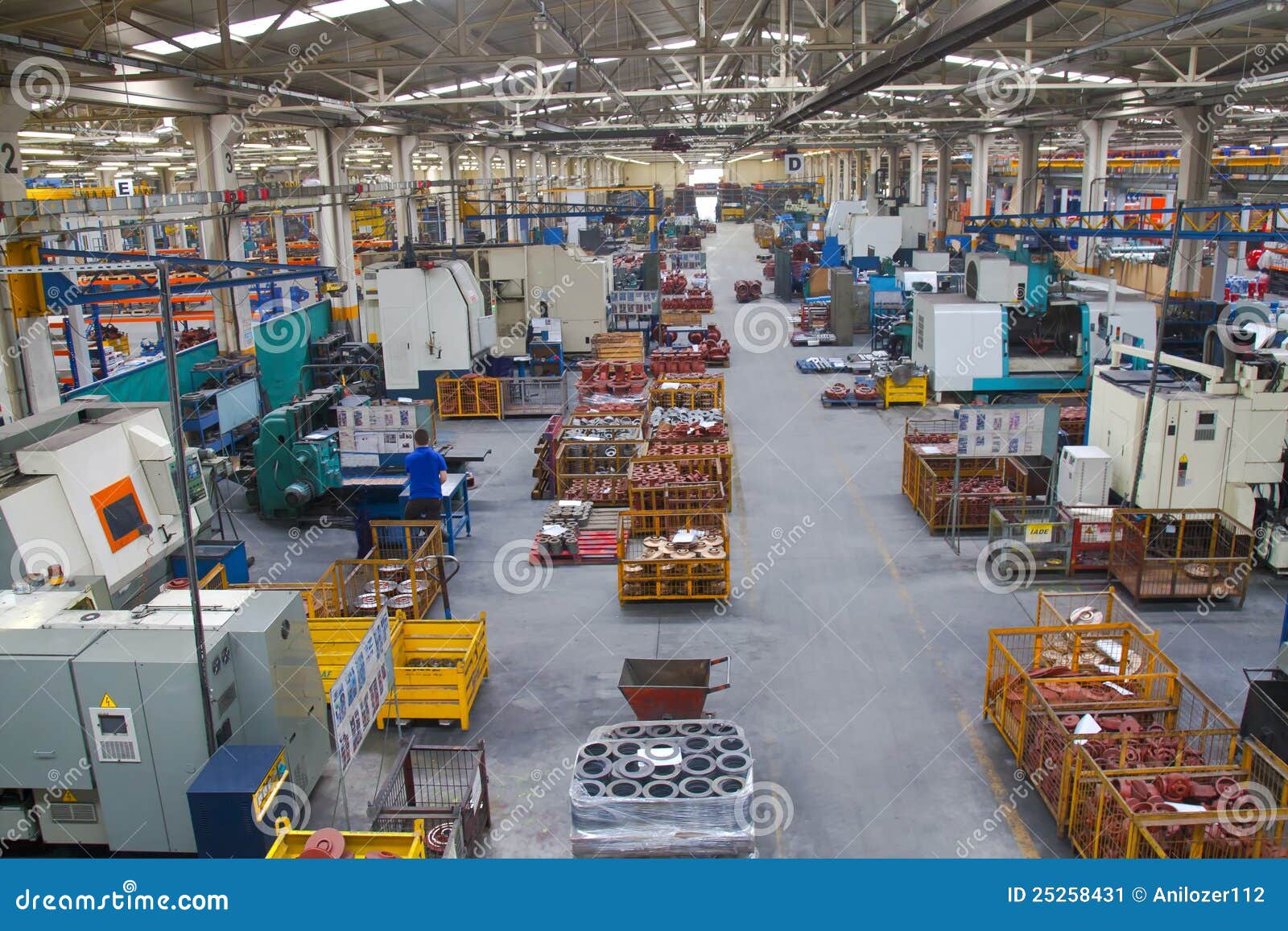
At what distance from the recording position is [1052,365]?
56.4 feet

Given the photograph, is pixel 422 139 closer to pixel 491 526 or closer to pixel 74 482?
pixel 491 526

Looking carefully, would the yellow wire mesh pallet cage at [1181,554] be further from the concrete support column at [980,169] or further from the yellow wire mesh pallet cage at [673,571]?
the concrete support column at [980,169]

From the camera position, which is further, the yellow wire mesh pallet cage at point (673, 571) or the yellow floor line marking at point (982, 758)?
the yellow wire mesh pallet cage at point (673, 571)

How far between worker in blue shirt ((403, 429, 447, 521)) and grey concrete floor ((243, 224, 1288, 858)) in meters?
0.91

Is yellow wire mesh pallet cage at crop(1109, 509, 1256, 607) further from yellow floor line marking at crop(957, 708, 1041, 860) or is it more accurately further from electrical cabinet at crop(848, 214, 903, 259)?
electrical cabinet at crop(848, 214, 903, 259)

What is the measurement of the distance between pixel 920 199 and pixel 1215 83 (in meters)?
23.7

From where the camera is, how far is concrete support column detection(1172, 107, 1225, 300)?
22984 millimetres

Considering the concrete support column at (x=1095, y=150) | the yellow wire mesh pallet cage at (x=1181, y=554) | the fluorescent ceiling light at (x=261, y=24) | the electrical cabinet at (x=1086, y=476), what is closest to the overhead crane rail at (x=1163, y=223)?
the concrete support column at (x=1095, y=150)

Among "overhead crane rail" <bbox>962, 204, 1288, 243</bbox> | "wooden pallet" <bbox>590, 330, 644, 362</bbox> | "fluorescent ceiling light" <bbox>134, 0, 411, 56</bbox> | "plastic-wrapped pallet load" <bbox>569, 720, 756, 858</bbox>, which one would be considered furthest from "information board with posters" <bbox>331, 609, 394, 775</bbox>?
"wooden pallet" <bbox>590, 330, 644, 362</bbox>

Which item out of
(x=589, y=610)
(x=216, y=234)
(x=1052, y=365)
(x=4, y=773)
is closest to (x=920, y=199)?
(x=1052, y=365)

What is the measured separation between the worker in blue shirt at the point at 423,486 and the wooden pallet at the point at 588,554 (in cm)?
131

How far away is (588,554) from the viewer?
11875 mm

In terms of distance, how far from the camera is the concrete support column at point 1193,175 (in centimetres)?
2298

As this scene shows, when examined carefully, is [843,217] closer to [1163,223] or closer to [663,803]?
[1163,223]
